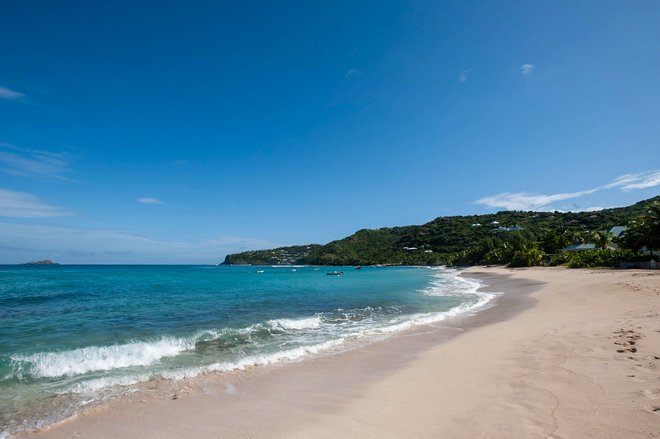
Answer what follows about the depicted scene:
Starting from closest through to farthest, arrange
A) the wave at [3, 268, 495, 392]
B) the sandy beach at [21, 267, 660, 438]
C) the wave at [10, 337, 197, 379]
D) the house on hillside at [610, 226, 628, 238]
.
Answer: the sandy beach at [21, 267, 660, 438], the wave at [3, 268, 495, 392], the wave at [10, 337, 197, 379], the house on hillside at [610, 226, 628, 238]

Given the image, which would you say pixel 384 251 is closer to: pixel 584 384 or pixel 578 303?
pixel 578 303

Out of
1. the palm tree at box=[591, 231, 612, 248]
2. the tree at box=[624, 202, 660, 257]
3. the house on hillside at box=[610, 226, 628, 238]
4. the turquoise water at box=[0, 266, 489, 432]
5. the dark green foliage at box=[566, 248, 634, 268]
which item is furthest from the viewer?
the house on hillside at box=[610, 226, 628, 238]

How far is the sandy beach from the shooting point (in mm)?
4820

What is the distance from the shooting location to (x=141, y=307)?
21281 millimetres

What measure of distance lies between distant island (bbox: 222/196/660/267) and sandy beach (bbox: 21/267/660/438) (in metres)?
42.3

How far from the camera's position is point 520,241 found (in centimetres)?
8200

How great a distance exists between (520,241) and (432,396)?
88.1 meters

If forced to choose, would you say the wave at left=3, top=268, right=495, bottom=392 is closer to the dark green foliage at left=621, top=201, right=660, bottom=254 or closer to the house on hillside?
the dark green foliage at left=621, top=201, right=660, bottom=254

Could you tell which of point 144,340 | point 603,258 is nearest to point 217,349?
point 144,340

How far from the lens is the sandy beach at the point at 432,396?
4.82 metres

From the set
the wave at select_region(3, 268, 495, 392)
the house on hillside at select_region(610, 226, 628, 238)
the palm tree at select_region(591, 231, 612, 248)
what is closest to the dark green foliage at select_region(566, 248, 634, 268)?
the palm tree at select_region(591, 231, 612, 248)

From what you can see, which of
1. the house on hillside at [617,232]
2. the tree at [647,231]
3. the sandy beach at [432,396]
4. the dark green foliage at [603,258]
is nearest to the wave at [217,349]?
the sandy beach at [432,396]

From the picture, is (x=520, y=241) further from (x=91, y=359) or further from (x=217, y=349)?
(x=91, y=359)

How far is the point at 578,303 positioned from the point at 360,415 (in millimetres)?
16690
